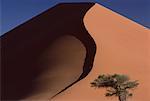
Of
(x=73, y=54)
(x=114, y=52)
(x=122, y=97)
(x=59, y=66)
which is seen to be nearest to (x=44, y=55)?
(x=73, y=54)

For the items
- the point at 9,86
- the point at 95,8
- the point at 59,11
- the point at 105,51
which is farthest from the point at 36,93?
the point at 59,11

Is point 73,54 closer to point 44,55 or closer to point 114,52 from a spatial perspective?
point 44,55

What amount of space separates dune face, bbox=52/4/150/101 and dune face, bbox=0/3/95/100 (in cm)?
89

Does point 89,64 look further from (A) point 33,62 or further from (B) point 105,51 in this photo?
(A) point 33,62

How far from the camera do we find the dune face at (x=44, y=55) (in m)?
39.2

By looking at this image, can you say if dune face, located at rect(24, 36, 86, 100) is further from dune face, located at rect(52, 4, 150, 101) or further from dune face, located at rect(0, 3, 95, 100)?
dune face, located at rect(52, 4, 150, 101)

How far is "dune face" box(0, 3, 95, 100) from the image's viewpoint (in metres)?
39.2

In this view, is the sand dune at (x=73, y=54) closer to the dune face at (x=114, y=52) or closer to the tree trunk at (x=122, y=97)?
the dune face at (x=114, y=52)

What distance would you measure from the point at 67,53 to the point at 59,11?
52.1 ft

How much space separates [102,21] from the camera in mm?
50125

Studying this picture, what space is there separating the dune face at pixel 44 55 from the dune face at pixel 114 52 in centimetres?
89

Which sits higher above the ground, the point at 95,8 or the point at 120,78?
the point at 95,8

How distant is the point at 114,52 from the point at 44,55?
642 centimetres

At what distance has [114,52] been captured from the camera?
4259 cm
